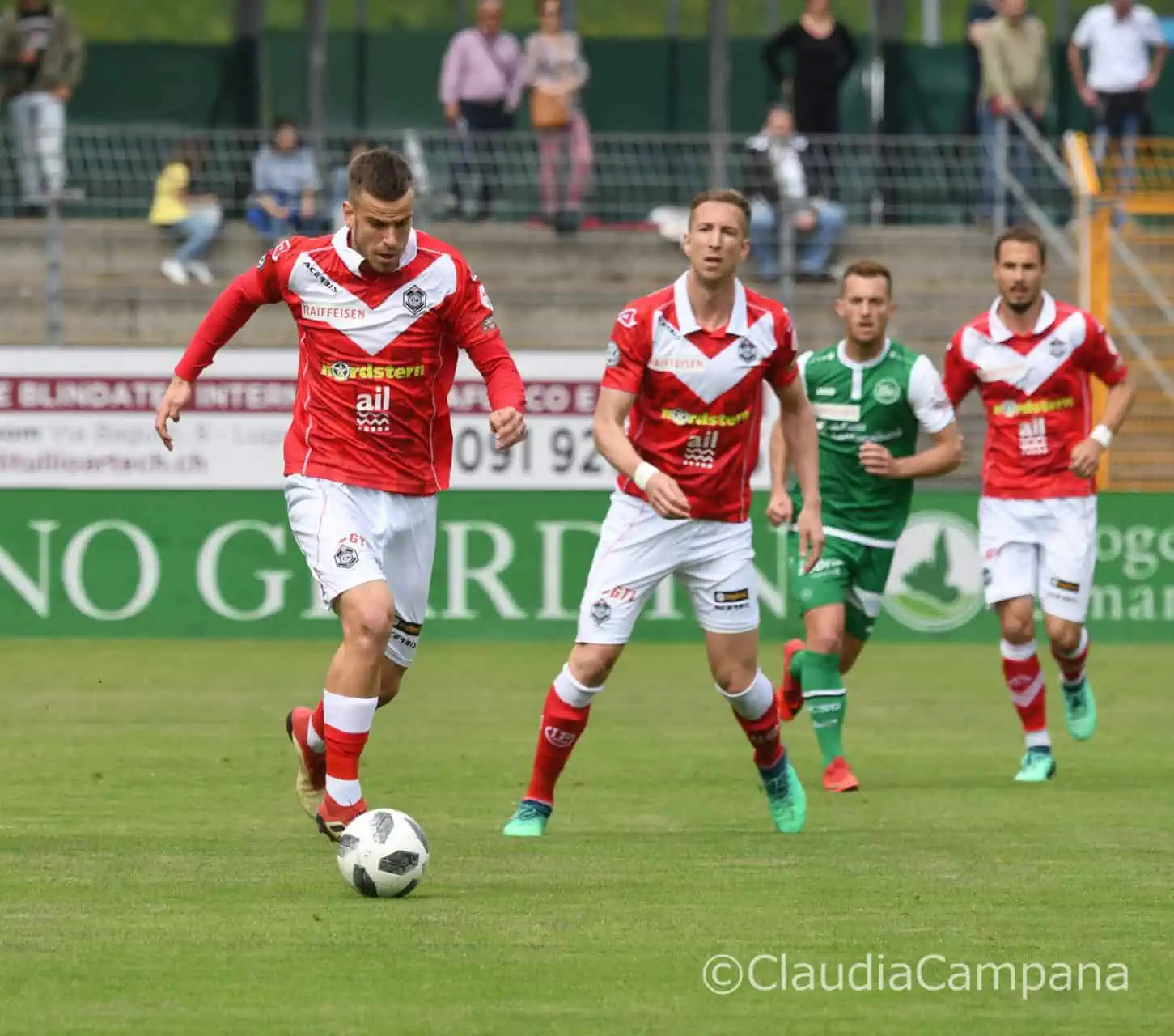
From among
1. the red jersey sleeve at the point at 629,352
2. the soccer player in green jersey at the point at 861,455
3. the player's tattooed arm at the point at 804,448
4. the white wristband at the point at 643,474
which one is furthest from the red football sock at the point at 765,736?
the soccer player in green jersey at the point at 861,455

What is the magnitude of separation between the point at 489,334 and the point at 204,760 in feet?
11.9

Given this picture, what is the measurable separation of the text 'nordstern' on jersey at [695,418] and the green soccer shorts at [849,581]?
6.66 ft

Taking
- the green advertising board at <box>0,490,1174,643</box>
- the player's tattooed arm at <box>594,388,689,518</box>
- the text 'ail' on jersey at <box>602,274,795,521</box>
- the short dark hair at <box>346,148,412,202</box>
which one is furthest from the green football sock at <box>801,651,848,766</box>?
the green advertising board at <box>0,490,1174,643</box>

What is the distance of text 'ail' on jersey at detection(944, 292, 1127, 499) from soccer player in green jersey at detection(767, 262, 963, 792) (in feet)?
1.45

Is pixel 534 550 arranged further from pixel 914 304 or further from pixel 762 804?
pixel 762 804

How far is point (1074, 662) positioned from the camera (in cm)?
1187

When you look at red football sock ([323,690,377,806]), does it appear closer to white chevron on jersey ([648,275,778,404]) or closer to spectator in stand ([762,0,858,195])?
white chevron on jersey ([648,275,778,404])

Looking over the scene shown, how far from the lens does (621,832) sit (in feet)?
30.2

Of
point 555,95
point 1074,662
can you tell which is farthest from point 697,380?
point 555,95

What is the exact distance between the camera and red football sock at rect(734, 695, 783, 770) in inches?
366

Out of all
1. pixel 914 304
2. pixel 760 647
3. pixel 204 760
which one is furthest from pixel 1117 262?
→ pixel 204 760

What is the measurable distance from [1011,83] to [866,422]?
11.0m

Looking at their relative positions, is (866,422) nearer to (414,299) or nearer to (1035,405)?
(1035,405)

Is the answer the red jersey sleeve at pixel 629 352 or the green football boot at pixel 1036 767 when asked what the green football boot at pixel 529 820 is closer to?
the red jersey sleeve at pixel 629 352
